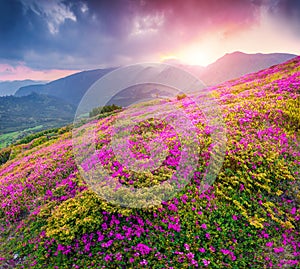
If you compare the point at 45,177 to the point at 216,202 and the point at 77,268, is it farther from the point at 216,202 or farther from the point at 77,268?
the point at 216,202

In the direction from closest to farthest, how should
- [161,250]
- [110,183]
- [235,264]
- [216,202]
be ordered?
[235,264], [161,250], [216,202], [110,183]

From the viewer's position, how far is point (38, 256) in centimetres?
918

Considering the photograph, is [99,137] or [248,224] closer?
[248,224]

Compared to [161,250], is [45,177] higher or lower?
higher

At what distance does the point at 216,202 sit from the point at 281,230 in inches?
115

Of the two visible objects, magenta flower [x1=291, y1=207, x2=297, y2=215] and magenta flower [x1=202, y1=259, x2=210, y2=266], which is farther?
magenta flower [x1=291, y1=207, x2=297, y2=215]

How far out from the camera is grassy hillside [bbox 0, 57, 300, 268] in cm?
831

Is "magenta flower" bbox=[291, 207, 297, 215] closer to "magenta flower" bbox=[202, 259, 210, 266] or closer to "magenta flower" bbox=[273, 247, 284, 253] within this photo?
"magenta flower" bbox=[273, 247, 284, 253]

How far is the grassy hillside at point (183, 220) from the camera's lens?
8.31m

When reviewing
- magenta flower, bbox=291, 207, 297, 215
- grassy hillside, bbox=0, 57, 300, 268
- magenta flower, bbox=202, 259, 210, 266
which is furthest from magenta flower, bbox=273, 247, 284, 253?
magenta flower, bbox=202, 259, 210, 266

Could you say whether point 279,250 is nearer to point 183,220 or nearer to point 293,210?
point 293,210

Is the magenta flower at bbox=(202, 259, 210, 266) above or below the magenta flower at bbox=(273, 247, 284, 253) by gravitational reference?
above

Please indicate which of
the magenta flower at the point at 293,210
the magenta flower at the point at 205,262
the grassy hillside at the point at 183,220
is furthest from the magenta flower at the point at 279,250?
the magenta flower at the point at 205,262

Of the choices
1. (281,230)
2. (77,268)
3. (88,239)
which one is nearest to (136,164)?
(88,239)
